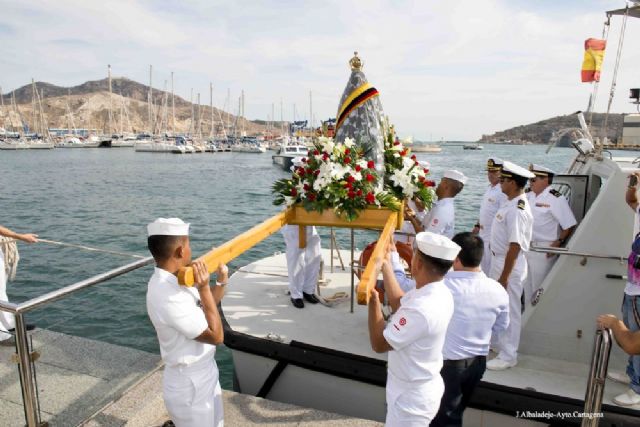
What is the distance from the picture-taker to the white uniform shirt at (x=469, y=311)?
326cm

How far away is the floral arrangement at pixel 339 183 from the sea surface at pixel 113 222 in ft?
6.01

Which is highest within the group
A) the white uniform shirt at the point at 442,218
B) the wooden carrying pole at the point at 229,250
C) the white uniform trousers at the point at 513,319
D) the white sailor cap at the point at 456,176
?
the white sailor cap at the point at 456,176

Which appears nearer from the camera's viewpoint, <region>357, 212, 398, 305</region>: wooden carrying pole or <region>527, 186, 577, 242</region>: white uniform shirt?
<region>357, 212, 398, 305</region>: wooden carrying pole

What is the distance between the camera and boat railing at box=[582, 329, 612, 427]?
2.78 m

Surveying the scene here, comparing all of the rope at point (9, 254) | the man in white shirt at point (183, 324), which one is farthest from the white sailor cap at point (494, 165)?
the rope at point (9, 254)

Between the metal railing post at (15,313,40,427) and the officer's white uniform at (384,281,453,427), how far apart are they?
2.49 meters

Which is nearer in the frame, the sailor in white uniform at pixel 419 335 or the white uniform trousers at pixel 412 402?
the sailor in white uniform at pixel 419 335

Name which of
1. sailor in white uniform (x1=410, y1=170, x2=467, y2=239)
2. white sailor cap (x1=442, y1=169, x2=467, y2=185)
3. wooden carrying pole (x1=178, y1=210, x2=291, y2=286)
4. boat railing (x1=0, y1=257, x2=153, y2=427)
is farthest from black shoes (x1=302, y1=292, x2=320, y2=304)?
boat railing (x1=0, y1=257, x2=153, y2=427)

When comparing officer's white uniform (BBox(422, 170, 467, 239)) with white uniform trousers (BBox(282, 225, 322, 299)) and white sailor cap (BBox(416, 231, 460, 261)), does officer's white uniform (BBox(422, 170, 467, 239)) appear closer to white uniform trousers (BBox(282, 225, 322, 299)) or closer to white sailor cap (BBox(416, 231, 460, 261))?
white uniform trousers (BBox(282, 225, 322, 299))

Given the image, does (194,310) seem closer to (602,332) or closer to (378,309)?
(378,309)

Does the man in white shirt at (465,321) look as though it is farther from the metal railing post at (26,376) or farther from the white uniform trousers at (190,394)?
the metal railing post at (26,376)

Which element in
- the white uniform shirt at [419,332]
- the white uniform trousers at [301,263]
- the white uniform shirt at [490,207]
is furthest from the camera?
the white uniform shirt at [490,207]

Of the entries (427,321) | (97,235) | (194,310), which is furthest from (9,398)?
(97,235)

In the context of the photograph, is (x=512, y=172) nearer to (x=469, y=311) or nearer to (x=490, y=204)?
(x=490, y=204)
